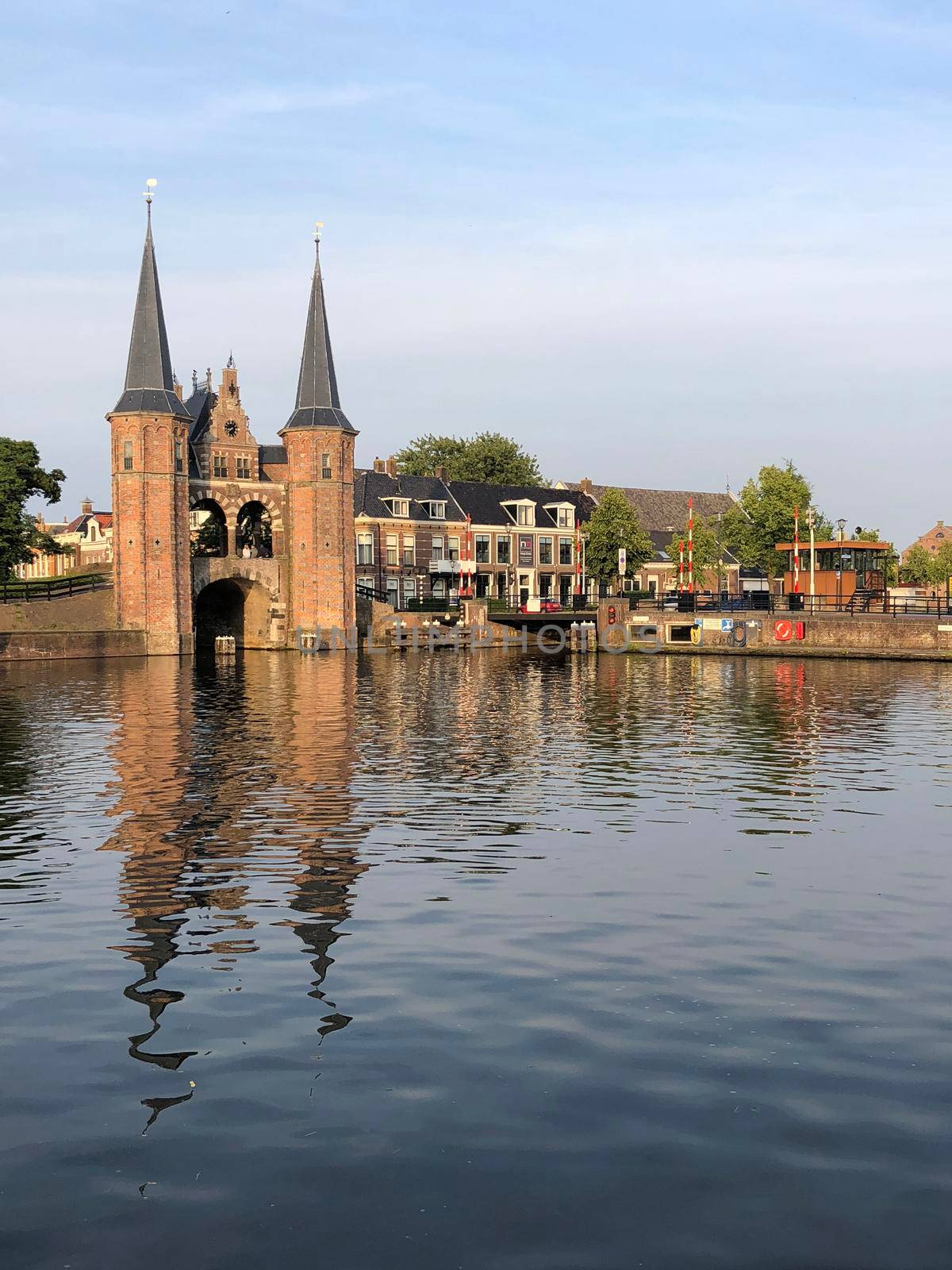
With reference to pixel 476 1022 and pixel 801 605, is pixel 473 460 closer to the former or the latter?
pixel 801 605

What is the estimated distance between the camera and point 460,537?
9181cm

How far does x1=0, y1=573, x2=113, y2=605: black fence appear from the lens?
6203 centimetres

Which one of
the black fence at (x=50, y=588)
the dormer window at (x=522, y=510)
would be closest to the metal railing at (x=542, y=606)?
the dormer window at (x=522, y=510)

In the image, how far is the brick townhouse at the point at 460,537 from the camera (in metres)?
87.4

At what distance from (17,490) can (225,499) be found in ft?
36.7

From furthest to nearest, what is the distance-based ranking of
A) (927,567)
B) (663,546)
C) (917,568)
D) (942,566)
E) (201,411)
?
1. (917,568)
2. (927,567)
3. (942,566)
4. (663,546)
5. (201,411)

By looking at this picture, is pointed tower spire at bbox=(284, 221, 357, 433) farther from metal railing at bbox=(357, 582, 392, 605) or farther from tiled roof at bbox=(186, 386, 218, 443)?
metal railing at bbox=(357, 582, 392, 605)

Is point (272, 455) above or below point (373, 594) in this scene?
above

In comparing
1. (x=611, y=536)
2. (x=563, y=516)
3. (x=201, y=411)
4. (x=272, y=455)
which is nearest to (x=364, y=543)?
(x=272, y=455)

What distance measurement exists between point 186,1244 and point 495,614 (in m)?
72.7

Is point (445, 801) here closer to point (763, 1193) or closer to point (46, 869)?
point (46, 869)

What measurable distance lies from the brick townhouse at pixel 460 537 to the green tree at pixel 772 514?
43.2ft

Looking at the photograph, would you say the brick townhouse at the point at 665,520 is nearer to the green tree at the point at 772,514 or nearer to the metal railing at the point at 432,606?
the green tree at the point at 772,514

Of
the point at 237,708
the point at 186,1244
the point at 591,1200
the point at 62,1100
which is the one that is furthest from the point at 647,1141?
the point at 237,708
